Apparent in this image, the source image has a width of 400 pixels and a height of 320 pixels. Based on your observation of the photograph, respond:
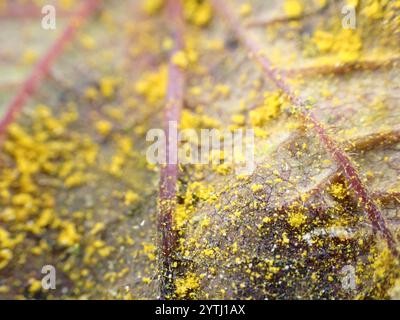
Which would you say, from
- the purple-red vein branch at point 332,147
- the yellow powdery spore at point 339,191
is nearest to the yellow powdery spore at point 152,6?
the purple-red vein branch at point 332,147

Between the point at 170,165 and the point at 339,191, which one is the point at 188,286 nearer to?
the point at 170,165

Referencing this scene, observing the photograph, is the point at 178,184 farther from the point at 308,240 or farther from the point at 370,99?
the point at 370,99

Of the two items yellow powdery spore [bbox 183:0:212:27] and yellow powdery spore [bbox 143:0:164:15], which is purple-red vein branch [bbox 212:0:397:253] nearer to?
yellow powdery spore [bbox 183:0:212:27]

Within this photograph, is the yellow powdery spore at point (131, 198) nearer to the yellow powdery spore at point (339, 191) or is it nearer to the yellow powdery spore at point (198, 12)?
the yellow powdery spore at point (339, 191)

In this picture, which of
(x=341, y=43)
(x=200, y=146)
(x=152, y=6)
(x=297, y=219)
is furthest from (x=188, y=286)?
(x=152, y=6)
